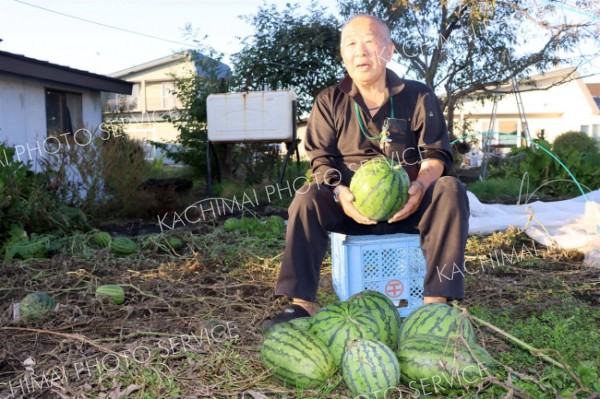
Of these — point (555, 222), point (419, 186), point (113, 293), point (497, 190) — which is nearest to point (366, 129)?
point (419, 186)

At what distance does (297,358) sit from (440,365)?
51 centimetres

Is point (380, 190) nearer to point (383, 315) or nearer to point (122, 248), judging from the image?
point (383, 315)

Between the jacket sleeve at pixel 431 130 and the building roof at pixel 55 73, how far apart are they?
6.25m

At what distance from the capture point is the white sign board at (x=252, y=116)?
8.73 meters

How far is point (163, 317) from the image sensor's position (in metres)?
2.96

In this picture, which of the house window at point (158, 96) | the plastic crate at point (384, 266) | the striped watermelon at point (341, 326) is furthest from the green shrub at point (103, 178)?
the house window at point (158, 96)

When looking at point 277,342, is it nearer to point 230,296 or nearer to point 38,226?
point 230,296

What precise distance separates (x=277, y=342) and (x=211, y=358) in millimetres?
332

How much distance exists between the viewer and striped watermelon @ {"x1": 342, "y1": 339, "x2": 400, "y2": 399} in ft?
6.28

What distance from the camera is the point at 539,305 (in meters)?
3.14

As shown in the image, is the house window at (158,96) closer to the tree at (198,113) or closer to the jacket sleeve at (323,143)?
the tree at (198,113)

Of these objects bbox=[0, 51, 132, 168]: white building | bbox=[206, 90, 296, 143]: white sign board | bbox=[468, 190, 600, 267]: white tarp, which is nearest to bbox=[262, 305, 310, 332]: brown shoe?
bbox=[468, 190, 600, 267]: white tarp

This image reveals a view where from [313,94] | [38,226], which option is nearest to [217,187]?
[313,94]

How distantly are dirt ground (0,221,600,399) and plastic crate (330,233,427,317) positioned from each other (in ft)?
1.43
